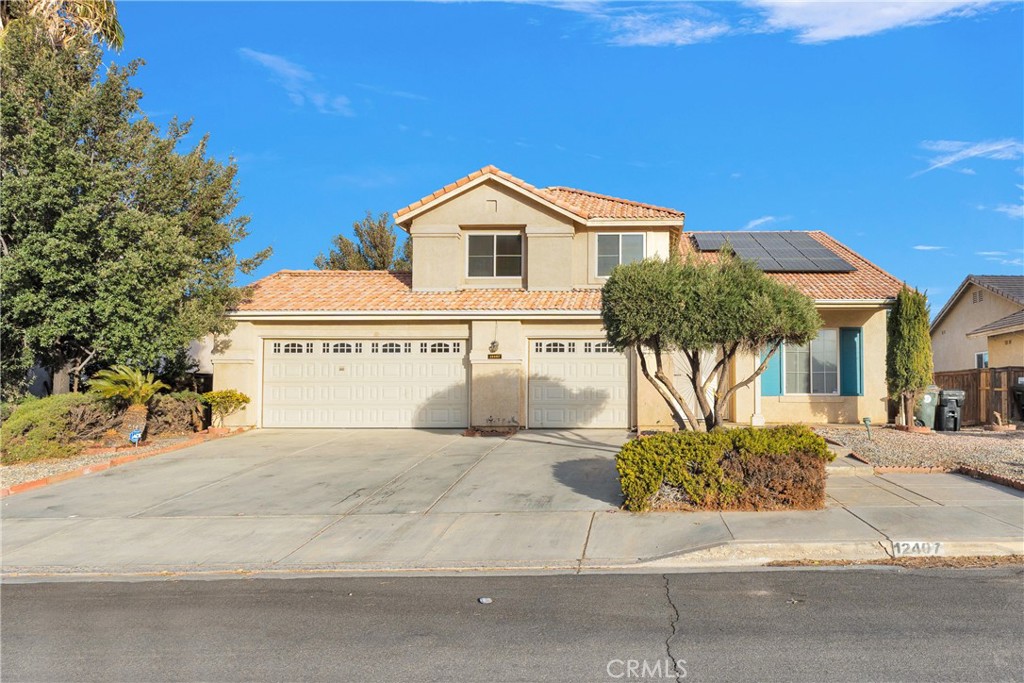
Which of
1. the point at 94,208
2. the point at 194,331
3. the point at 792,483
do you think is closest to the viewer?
the point at 792,483

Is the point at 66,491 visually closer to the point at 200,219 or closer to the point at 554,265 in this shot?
the point at 200,219

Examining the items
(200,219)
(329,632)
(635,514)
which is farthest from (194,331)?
(329,632)

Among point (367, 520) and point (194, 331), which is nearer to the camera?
point (367, 520)

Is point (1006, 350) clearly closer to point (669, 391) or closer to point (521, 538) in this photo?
point (669, 391)

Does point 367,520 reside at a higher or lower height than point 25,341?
lower

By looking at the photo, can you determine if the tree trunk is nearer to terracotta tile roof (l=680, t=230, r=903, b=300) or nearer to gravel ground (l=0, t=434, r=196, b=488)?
terracotta tile roof (l=680, t=230, r=903, b=300)

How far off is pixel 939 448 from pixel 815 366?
16.7ft

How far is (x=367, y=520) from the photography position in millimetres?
9953

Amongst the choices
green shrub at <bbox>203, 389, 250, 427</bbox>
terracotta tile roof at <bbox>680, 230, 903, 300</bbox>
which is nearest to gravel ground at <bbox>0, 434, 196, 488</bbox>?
green shrub at <bbox>203, 389, 250, 427</bbox>

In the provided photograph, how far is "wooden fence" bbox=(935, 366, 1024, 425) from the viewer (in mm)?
18922

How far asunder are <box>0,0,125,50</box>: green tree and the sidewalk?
13.1 meters

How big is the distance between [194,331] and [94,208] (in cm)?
336

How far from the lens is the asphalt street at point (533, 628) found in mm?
5133

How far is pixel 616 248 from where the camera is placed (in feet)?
64.6
